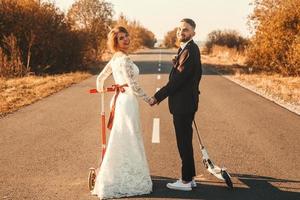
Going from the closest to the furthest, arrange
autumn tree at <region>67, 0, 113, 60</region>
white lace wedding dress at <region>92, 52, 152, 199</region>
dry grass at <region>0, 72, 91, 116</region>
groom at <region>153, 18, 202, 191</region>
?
white lace wedding dress at <region>92, 52, 152, 199</region>, groom at <region>153, 18, 202, 191</region>, dry grass at <region>0, 72, 91, 116</region>, autumn tree at <region>67, 0, 113, 60</region>

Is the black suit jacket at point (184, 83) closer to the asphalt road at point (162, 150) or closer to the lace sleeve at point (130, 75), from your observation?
the lace sleeve at point (130, 75)

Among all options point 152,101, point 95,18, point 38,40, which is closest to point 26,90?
point 38,40

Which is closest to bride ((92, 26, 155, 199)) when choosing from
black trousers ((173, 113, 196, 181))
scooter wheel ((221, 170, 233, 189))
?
black trousers ((173, 113, 196, 181))

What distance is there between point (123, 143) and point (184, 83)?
1042 mm

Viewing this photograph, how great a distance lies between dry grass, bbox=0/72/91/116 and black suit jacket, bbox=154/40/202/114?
283 inches

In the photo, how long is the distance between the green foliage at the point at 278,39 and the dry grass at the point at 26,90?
959cm

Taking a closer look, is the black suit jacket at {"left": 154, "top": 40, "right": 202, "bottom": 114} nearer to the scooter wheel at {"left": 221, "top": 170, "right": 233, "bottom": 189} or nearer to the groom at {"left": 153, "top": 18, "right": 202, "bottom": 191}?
the groom at {"left": 153, "top": 18, "right": 202, "bottom": 191}

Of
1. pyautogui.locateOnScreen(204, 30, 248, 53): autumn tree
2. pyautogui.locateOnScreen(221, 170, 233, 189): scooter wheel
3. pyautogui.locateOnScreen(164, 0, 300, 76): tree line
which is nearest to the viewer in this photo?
pyautogui.locateOnScreen(221, 170, 233, 189): scooter wheel

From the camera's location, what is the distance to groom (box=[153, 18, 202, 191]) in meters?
5.68

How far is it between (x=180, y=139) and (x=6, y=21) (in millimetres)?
20367

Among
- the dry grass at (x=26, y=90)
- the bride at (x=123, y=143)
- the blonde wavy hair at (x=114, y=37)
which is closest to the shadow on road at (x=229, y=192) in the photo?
the bride at (x=123, y=143)

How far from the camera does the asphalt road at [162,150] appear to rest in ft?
19.3

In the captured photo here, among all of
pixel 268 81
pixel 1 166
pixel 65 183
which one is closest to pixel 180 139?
pixel 65 183

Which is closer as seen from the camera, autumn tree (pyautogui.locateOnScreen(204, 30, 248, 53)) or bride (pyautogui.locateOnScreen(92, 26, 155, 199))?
bride (pyautogui.locateOnScreen(92, 26, 155, 199))
